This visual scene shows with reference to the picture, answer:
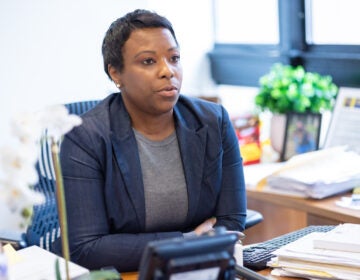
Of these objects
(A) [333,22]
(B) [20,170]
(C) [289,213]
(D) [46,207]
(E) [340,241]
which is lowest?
(C) [289,213]

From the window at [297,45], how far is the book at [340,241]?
1562mm

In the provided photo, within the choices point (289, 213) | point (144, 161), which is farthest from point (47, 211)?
point (289, 213)

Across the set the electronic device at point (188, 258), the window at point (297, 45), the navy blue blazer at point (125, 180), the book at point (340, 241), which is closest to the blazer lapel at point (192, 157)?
the navy blue blazer at point (125, 180)

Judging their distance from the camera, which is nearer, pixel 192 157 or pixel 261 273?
pixel 261 273

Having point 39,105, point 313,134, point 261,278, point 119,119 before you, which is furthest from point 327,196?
point 39,105

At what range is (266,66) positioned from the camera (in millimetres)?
3701

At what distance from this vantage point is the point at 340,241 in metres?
1.68

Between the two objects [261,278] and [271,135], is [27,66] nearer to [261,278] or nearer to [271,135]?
[271,135]

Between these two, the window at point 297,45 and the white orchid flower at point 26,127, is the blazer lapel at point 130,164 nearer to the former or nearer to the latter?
the white orchid flower at point 26,127

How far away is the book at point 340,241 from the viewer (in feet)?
5.49

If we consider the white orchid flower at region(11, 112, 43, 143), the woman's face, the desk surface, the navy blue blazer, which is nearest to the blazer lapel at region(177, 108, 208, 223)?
the navy blue blazer

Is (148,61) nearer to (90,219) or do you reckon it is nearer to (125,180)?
(125,180)

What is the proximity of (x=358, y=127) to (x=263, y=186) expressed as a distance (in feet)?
1.59

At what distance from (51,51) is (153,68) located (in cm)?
134
